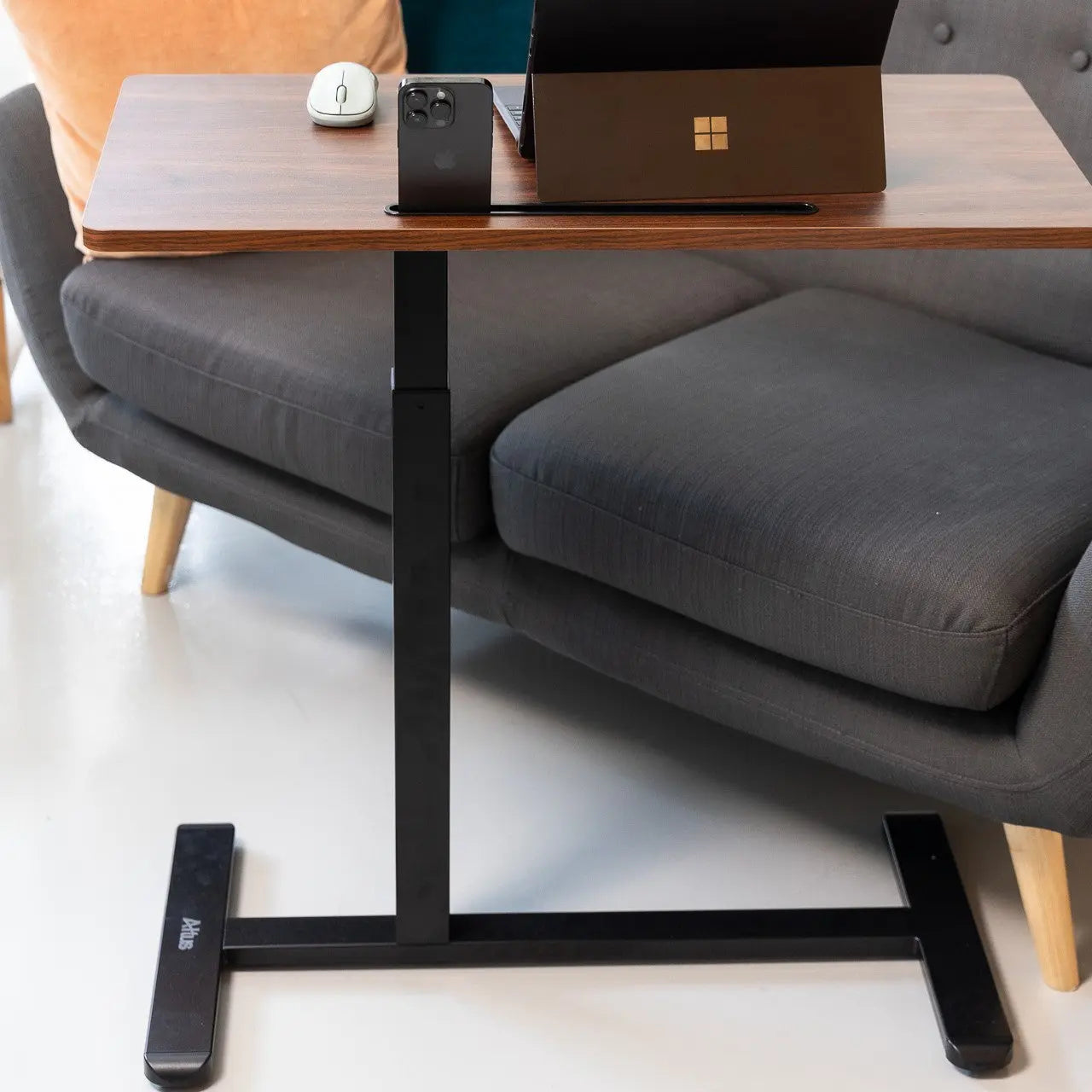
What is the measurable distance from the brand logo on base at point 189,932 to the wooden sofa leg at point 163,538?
2.26 feet

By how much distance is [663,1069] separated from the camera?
141 centimetres

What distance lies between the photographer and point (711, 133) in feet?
3.87

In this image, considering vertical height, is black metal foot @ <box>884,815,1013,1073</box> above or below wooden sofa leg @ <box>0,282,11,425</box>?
above

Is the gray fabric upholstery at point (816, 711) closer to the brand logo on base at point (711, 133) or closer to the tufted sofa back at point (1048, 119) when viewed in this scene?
the brand logo on base at point (711, 133)

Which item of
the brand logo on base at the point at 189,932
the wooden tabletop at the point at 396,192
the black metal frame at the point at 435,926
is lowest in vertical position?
the brand logo on base at the point at 189,932

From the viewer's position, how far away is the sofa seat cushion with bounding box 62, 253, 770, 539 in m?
1.71

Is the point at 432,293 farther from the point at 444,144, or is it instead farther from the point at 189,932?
the point at 189,932

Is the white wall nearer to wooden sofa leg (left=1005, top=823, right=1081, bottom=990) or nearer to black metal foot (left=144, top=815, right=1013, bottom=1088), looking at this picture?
black metal foot (left=144, top=815, right=1013, bottom=1088)

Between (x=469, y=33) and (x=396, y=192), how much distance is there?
1032 mm

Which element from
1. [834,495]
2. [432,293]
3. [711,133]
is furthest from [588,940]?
[711,133]

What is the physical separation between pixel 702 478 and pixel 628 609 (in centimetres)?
18

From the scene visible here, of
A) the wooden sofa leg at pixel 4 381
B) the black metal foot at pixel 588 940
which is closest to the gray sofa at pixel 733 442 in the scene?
the black metal foot at pixel 588 940

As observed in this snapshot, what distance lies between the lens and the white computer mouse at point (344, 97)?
134 centimetres

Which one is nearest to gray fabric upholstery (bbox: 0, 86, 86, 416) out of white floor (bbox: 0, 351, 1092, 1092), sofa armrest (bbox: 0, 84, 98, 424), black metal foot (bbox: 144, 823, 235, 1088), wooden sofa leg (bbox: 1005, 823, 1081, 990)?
sofa armrest (bbox: 0, 84, 98, 424)
